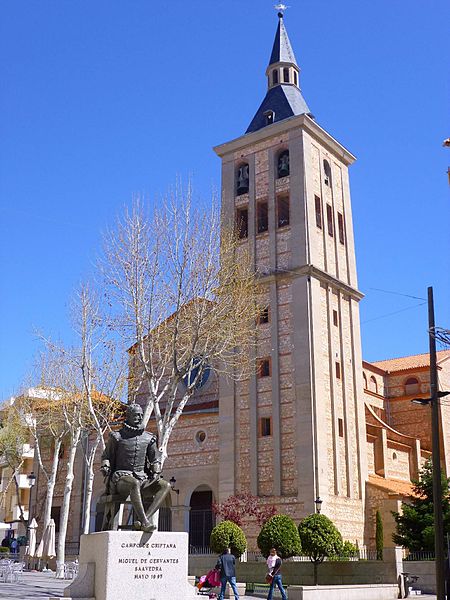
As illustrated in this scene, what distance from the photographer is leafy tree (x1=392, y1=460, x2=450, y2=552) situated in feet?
91.9

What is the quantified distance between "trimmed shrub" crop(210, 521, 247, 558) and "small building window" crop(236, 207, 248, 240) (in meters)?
16.0

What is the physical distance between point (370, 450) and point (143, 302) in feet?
64.0

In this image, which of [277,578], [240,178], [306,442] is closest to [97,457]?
[306,442]

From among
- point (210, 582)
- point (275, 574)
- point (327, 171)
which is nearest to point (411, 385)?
Result: point (327, 171)

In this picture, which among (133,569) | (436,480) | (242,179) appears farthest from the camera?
(242,179)

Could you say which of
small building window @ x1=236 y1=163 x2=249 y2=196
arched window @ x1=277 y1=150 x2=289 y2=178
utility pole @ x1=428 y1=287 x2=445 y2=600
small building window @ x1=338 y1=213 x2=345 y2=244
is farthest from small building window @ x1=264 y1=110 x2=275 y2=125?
utility pole @ x1=428 y1=287 x2=445 y2=600

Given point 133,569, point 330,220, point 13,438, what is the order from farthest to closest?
point 13,438 < point 330,220 < point 133,569

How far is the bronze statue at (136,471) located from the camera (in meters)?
11.3

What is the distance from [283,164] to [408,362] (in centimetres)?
1961

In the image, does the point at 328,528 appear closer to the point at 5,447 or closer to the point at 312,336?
the point at 312,336

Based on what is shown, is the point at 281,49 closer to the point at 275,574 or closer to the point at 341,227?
the point at 341,227

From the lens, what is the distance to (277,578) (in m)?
18.4

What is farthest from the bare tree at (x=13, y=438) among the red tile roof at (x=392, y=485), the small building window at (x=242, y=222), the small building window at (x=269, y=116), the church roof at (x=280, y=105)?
the small building window at (x=269, y=116)

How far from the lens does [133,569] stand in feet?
35.8
